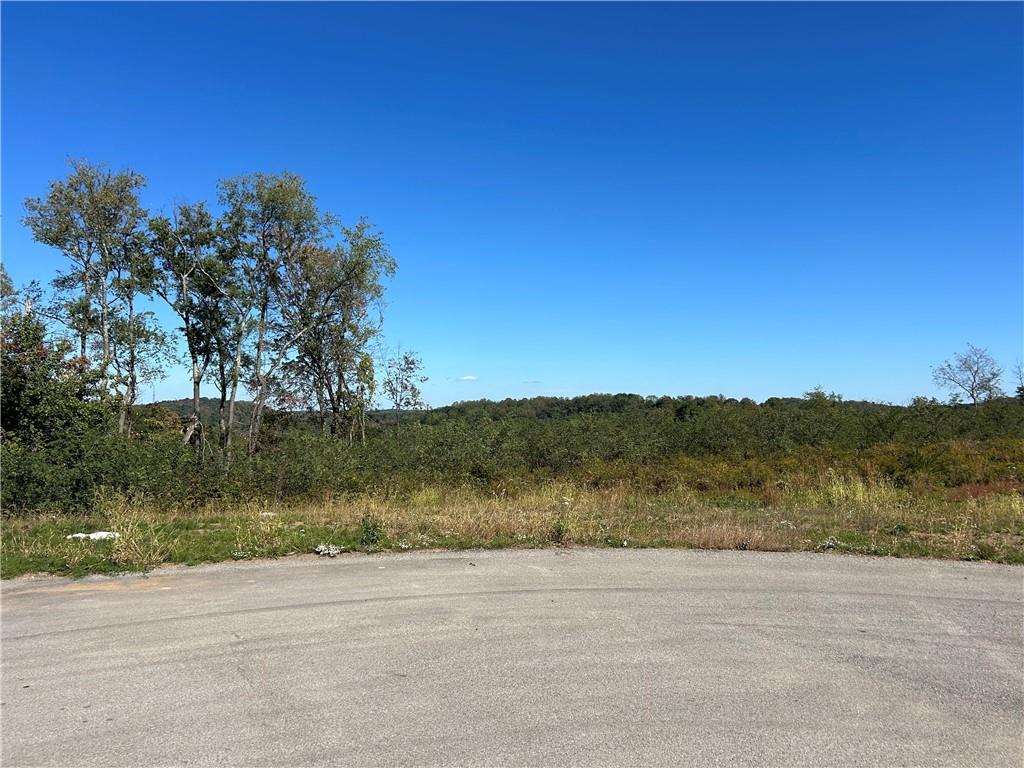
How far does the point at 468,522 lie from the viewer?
30.7ft

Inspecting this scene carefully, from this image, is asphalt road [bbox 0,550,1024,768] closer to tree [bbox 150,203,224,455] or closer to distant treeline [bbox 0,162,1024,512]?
distant treeline [bbox 0,162,1024,512]

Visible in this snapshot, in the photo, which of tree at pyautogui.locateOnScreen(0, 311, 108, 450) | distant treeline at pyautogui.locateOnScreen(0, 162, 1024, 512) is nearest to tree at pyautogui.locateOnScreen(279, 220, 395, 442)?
distant treeline at pyautogui.locateOnScreen(0, 162, 1024, 512)

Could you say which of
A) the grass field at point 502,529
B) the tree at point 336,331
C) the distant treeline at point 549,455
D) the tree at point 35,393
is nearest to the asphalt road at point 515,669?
the grass field at point 502,529

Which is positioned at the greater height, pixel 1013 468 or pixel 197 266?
pixel 197 266

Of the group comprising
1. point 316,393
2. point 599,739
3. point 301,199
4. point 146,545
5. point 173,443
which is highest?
point 301,199

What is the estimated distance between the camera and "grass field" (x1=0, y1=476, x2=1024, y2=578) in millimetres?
7656

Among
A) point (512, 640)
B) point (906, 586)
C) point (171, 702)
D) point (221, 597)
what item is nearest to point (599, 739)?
point (512, 640)

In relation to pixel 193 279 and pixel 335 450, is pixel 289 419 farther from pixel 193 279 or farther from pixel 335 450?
pixel 335 450

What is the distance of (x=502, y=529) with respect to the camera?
358 inches

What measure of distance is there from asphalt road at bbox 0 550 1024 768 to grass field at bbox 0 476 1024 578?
3.29 feet

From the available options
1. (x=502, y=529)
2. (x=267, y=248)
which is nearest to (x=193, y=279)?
(x=267, y=248)

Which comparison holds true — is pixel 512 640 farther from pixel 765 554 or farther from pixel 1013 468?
pixel 1013 468

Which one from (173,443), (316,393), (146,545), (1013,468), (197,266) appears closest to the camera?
(146,545)

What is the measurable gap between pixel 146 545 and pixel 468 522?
4.23 meters
